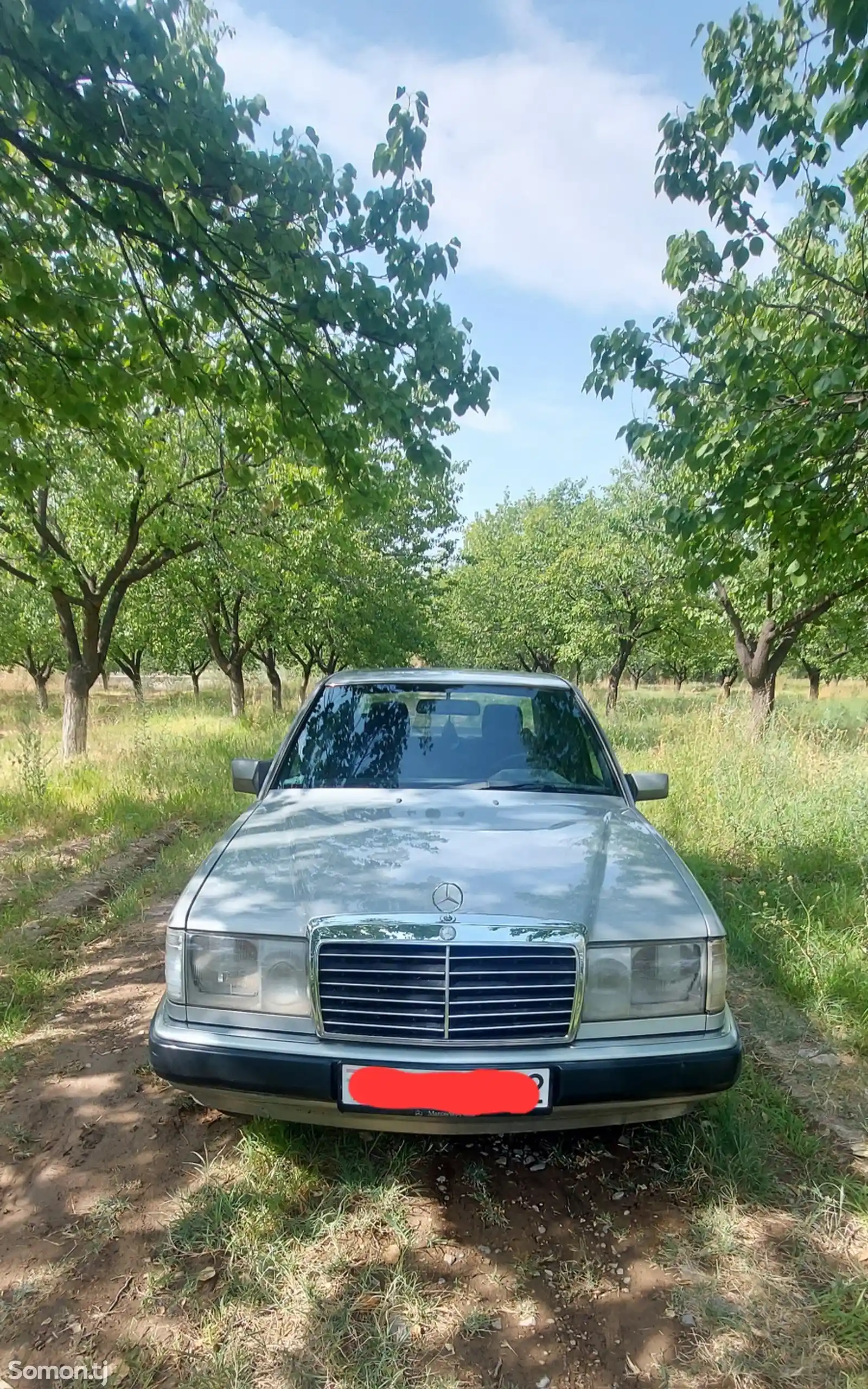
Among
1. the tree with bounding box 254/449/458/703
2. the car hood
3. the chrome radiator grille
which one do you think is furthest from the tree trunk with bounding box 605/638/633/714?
the chrome radiator grille

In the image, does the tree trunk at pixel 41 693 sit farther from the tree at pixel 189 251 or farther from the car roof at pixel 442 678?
the car roof at pixel 442 678

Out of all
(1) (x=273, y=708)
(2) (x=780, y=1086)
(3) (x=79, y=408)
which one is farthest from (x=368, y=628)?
(2) (x=780, y=1086)

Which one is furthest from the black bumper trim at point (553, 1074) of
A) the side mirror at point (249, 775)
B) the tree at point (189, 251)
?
the tree at point (189, 251)

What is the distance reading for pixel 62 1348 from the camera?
169 centimetres

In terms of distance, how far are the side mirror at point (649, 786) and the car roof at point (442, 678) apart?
0.74 m

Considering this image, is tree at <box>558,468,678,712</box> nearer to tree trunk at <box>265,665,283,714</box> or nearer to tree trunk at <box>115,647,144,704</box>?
tree trunk at <box>265,665,283,714</box>

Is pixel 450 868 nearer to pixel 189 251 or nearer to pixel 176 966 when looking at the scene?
pixel 176 966

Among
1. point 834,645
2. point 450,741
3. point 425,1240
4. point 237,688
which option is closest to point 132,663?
point 237,688

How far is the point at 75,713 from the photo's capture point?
959 centimetres

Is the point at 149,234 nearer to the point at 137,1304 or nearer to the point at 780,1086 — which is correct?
the point at 137,1304

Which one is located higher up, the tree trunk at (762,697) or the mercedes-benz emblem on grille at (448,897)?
the tree trunk at (762,697)

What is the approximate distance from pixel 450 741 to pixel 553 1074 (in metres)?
1.79

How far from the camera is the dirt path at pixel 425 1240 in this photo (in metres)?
1.68

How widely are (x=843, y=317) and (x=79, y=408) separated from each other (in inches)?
206
